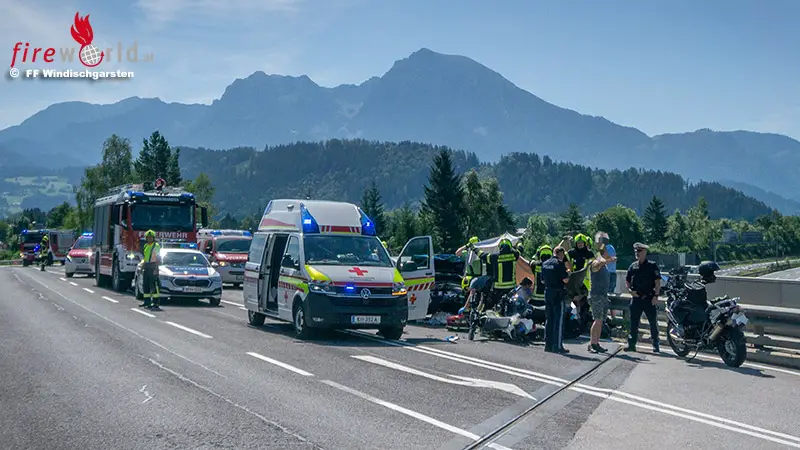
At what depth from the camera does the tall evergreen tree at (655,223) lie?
16212cm

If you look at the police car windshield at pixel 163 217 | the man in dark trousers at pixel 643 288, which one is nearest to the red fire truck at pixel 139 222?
the police car windshield at pixel 163 217

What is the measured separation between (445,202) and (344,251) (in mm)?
91382

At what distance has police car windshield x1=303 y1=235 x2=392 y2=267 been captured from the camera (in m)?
14.7

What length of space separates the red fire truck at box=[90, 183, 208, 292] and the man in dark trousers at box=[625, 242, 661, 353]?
1625 centimetres

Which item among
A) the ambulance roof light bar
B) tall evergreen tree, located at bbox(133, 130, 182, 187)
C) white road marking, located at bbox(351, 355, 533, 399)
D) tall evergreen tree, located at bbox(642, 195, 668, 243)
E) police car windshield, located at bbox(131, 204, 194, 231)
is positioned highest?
tall evergreen tree, located at bbox(133, 130, 182, 187)

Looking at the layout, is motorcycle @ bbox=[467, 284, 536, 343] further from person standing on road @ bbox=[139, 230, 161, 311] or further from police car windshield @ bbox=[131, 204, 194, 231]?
police car windshield @ bbox=[131, 204, 194, 231]

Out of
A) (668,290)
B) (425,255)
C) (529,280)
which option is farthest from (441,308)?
(668,290)

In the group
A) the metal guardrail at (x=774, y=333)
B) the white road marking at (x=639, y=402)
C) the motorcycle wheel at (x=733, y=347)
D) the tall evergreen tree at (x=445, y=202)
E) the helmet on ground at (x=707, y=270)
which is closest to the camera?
the white road marking at (x=639, y=402)

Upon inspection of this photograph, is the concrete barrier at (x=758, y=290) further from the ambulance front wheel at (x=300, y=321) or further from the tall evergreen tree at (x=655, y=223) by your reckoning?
the tall evergreen tree at (x=655, y=223)

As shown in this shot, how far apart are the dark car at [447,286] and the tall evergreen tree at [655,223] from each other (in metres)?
151

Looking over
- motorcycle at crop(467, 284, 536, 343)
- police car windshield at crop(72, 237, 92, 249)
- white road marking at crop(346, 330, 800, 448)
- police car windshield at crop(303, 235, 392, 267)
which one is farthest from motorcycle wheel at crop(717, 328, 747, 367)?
police car windshield at crop(72, 237, 92, 249)

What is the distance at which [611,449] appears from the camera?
22.0 feet

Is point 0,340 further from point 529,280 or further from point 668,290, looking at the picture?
point 668,290

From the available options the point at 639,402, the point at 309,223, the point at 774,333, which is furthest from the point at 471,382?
the point at 309,223
